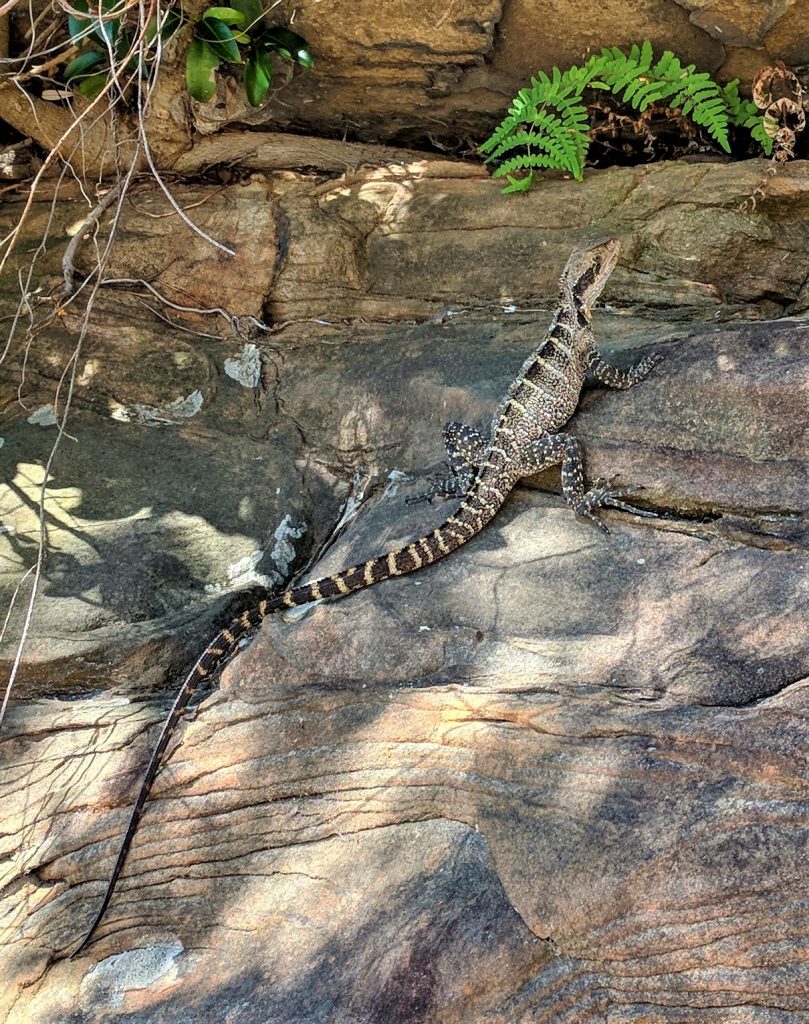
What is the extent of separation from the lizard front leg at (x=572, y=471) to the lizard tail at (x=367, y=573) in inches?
12.9

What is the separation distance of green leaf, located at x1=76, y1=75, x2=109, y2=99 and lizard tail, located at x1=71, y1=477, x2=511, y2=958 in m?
5.37

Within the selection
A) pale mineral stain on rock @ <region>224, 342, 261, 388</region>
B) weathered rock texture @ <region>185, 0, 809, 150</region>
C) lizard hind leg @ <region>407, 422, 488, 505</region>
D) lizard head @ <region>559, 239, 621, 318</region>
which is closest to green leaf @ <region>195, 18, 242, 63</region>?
weathered rock texture @ <region>185, 0, 809, 150</region>

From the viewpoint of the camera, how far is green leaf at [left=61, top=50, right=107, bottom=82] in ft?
26.2

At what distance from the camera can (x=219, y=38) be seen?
785 centimetres

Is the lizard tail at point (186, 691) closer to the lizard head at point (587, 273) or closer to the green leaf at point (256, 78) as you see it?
the lizard head at point (587, 273)

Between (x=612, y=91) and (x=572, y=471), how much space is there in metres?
4.12

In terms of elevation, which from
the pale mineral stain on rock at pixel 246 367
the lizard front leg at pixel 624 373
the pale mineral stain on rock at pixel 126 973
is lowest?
the pale mineral stain on rock at pixel 126 973

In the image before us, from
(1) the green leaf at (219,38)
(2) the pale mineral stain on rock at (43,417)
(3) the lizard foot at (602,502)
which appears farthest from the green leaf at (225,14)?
(3) the lizard foot at (602,502)

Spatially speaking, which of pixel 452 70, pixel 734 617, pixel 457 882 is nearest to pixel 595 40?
pixel 452 70

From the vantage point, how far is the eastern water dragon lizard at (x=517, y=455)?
6.25 meters

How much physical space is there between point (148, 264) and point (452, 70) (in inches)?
145

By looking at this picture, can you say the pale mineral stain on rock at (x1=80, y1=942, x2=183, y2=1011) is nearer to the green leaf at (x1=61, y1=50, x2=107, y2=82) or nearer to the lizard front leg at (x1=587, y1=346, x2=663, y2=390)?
the lizard front leg at (x1=587, y1=346, x2=663, y2=390)

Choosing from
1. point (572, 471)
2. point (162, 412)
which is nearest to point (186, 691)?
point (572, 471)

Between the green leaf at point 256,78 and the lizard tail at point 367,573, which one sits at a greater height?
the green leaf at point 256,78
